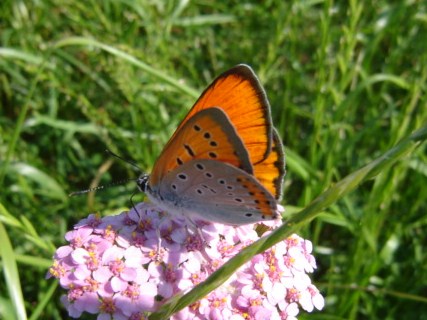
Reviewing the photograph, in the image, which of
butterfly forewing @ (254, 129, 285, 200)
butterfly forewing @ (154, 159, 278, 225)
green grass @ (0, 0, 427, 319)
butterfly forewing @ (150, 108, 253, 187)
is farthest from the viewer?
green grass @ (0, 0, 427, 319)

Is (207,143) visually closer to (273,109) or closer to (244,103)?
(244,103)

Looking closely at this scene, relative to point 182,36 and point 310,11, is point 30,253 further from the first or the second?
point 310,11

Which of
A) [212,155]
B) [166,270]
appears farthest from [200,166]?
[166,270]

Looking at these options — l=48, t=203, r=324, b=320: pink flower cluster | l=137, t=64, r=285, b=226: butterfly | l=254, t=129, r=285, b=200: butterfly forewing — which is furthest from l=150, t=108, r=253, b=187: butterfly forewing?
l=48, t=203, r=324, b=320: pink flower cluster

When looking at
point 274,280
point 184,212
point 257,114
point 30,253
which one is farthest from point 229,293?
point 30,253

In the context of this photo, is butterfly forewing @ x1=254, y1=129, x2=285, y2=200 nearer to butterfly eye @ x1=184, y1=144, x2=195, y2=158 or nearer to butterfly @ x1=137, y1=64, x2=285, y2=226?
butterfly @ x1=137, y1=64, x2=285, y2=226

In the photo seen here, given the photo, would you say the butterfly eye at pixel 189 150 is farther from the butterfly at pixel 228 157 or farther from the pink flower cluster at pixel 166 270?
the pink flower cluster at pixel 166 270
